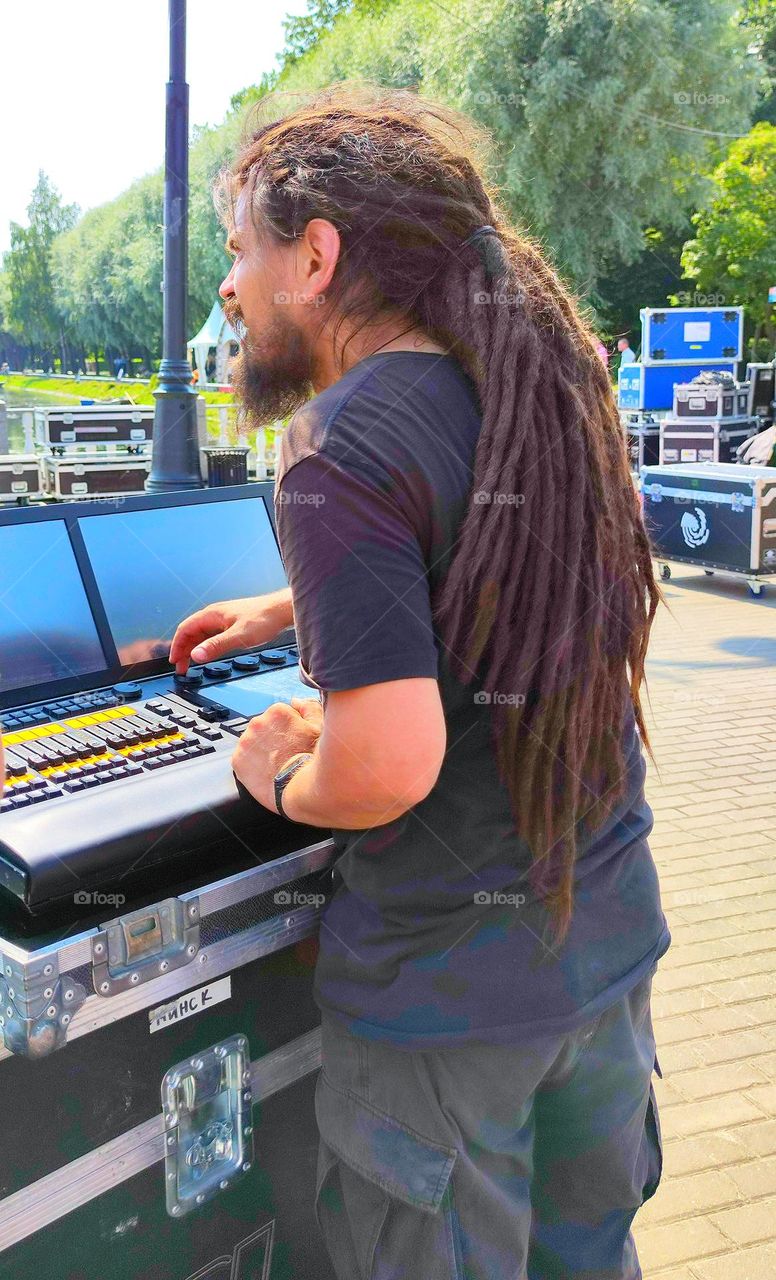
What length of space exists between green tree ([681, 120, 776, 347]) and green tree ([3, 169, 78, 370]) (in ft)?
110

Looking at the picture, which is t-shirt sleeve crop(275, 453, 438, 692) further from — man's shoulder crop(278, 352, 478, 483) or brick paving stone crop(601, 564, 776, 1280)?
brick paving stone crop(601, 564, 776, 1280)

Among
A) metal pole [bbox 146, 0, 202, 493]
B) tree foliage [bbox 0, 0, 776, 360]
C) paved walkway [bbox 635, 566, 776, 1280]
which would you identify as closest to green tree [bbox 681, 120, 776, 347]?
tree foliage [bbox 0, 0, 776, 360]

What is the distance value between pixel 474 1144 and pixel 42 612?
97 cm

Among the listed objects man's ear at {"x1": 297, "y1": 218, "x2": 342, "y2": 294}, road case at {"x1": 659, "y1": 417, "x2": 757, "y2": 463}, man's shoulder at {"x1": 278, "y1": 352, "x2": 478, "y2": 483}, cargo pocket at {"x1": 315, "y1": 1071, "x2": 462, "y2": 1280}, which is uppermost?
road case at {"x1": 659, "y1": 417, "x2": 757, "y2": 463}

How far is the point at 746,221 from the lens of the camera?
21656 mm

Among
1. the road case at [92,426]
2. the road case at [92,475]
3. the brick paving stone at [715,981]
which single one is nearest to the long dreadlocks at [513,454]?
the brick paving stone at [715,981]

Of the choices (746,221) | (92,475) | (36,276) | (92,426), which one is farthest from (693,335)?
(36,276)

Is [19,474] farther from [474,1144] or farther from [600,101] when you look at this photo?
[600,101]

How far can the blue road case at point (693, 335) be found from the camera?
16656 millimetres

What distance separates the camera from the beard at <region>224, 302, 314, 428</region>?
1322mm

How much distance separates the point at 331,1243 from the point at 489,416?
3.47 feet

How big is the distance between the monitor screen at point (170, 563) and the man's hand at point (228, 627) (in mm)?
48

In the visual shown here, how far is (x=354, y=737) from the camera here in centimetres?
110

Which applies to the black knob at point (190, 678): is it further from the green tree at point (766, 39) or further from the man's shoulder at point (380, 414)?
the green tree at point (766, 39)
